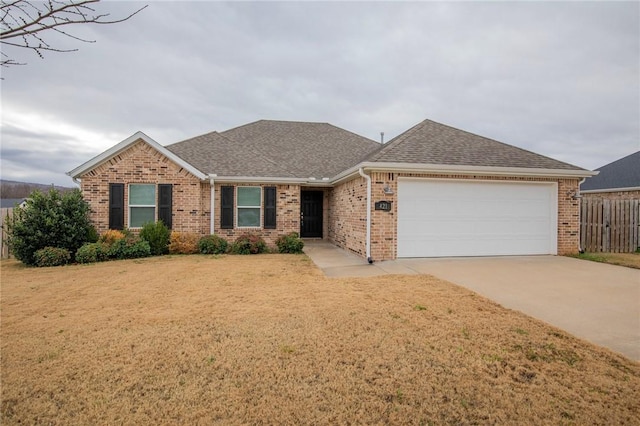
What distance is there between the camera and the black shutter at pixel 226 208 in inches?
496

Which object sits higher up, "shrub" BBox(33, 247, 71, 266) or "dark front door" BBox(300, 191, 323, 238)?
"dark front door" BBox(300, 191, 323, 238)

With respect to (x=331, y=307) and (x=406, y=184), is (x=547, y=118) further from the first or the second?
(x=331, y=307)

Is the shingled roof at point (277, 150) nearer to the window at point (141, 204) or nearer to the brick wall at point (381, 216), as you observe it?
the window at point (141, 204)

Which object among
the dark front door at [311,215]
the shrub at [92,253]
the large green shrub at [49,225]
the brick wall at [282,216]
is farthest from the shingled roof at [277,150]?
the shrub at [92,253]

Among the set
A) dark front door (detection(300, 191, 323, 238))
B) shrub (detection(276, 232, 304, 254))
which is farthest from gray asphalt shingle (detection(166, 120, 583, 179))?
shrub (detection(276, 232, 304, 254))

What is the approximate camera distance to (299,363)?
11.3ft

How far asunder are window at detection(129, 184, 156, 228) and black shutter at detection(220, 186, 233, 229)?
2.33 metres

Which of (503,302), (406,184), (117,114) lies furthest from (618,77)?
(117,114)

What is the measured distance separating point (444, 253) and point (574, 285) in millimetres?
3494

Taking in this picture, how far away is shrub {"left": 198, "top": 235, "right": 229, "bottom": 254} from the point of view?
1147cm

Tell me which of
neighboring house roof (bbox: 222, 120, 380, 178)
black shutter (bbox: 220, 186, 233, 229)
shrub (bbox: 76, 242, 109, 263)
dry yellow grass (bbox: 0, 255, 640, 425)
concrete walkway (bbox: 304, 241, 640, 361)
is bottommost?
dry yellow grass (bbox: 0, 255, 640, 425)

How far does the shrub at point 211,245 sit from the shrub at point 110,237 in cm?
246

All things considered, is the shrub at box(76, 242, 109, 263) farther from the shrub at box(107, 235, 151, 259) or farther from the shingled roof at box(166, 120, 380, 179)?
the shingled roof at box(166, 120, 380, 179)

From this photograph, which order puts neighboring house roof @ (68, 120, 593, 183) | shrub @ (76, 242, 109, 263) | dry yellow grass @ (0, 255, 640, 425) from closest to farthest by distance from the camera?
dry yellow grass @ (0, 255, 640, 425) < shrub @ (76, 242, 109, 263) < neighboring house roof @ (68, 120, 593, 183)
